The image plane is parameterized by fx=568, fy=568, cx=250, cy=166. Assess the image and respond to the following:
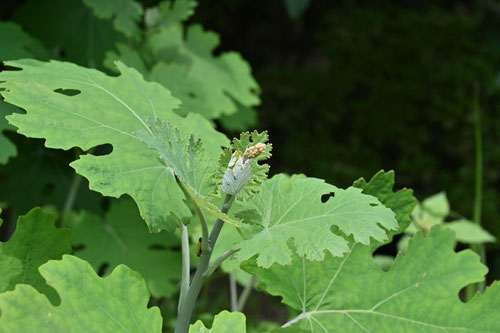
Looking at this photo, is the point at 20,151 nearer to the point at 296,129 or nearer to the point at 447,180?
the point at 296,129

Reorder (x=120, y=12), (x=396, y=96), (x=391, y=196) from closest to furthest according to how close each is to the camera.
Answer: (x=391, y=196)
(x=120, y=12)
(x=396, y=96)

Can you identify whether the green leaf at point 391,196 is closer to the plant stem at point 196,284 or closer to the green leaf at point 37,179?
the plant stem at point 196,284

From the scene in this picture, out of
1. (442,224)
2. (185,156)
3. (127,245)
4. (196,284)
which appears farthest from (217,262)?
(442,224)

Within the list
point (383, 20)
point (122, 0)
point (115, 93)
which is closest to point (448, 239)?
point (115, 93)

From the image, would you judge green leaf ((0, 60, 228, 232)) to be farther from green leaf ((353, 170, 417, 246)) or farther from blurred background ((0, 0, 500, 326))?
blurred background ((0, 0, 500, 326))

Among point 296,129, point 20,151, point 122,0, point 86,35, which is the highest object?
point 122,0

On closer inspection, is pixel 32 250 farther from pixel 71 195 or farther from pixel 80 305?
pixel 71 195

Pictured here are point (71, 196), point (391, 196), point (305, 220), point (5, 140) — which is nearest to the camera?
point (305, 220)
